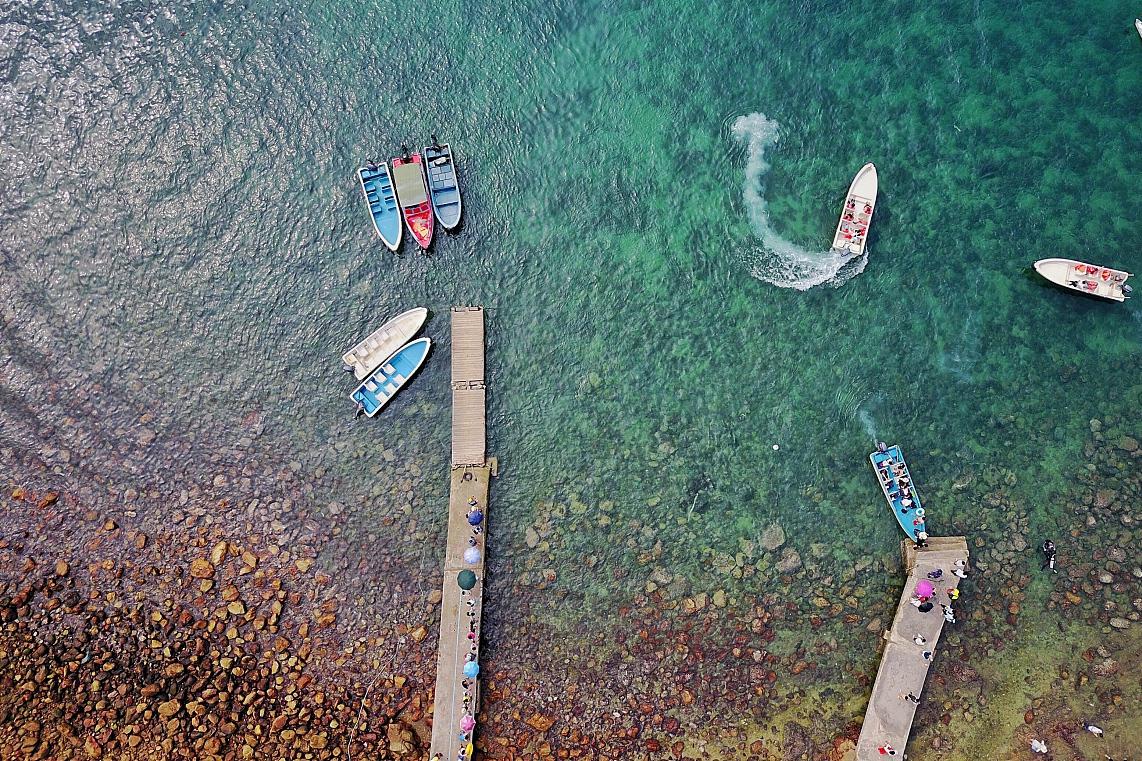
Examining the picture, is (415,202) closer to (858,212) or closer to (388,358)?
(388,358)

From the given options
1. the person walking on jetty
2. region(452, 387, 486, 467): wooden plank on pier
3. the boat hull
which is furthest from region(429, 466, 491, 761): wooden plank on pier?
the person walking on jetty

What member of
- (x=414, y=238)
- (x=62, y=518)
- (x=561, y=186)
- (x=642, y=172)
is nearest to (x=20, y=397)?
(x=62, y=518)

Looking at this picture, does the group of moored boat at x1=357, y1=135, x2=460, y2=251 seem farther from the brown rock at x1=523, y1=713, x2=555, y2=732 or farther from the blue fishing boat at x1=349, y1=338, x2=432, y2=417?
the brown rock at x1=523, y1=713, x2=555, y2=732

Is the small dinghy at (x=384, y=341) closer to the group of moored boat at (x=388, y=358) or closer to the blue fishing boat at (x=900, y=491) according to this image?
the group of moored boat at (x=388, y=358)

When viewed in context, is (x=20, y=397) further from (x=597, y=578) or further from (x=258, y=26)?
(x=597, y=578)

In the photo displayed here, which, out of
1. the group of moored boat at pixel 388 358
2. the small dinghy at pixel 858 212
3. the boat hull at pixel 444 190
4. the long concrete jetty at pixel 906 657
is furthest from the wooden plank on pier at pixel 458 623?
the small dinghy at pixel 858 212
